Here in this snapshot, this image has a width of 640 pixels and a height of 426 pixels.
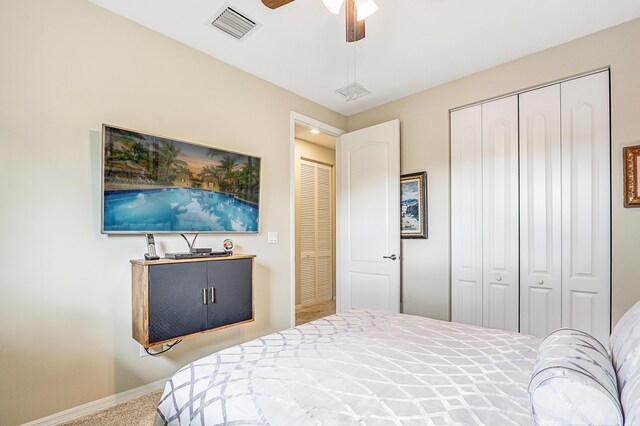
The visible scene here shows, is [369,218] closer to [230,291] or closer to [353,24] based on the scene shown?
[230,291]

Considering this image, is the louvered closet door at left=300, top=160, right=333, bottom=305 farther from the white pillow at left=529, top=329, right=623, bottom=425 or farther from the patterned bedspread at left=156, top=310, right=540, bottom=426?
the white pillow at left=529, top=329, right=623, bottom=425

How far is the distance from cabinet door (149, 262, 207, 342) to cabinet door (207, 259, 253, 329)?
0.22ft

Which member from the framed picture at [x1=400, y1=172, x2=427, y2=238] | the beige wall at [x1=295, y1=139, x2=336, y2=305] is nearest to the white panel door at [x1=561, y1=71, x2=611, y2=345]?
the framed picture at [x1=400, y1=172, x2=427, y2=238]

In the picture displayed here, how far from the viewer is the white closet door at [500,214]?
2.73m

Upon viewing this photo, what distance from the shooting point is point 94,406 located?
201cm

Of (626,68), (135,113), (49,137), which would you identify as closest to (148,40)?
(135,113)

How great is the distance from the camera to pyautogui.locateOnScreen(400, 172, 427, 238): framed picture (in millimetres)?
3281

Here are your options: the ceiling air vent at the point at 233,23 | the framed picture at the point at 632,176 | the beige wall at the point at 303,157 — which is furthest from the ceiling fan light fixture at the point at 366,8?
the beige wall at the point at 303,157

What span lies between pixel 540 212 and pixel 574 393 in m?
2.23

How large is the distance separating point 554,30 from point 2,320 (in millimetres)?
4108

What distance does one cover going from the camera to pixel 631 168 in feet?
7.18

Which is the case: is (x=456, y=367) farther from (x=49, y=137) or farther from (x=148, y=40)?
(x=148, y=40)

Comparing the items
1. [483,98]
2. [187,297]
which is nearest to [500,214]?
[483,98]

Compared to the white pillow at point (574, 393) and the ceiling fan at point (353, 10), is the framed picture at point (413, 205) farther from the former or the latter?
the white pillow at point (574, 393)
